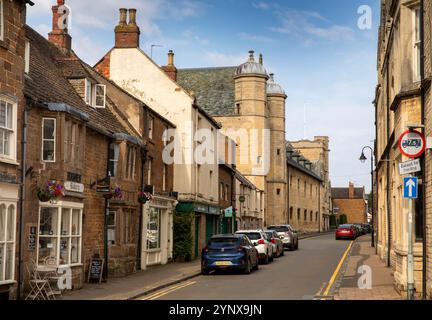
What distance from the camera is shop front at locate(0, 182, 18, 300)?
16.3m

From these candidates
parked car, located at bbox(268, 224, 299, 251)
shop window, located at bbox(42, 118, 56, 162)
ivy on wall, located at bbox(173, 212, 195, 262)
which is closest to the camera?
shop window, located at bbox(42, 118, 56, 162)

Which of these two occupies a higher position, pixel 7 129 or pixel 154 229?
pixel 7 129

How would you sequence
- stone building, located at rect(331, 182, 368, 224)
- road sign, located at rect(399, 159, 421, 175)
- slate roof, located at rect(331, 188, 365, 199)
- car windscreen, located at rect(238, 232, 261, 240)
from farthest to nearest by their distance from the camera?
slate roof, located at rect(331, 188, 365, 199) → stone building, located at rect(331, 182, 368, 224) → car windscreen, located at rect(238, 232, 261, 240) → road sign, located at rect(399, 159, 421, 175)

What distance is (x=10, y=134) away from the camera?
55.8 feet

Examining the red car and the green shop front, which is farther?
the red car

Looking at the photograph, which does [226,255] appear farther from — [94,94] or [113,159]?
[94,94]

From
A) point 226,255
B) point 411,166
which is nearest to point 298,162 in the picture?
point 226,255

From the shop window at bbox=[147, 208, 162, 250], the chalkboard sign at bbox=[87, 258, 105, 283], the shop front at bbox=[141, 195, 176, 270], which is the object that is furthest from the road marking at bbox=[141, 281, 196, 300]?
the shop window at bbox=[147, 208, 162, 250]

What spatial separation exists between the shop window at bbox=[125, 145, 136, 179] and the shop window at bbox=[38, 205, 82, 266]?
5.08 metres

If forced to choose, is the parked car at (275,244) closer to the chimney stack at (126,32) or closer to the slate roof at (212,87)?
the chimney stack at (126,32)

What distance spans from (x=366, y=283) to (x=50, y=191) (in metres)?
10.2

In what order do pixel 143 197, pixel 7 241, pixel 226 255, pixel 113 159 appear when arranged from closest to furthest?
pixel 7 241
pixel 113 159
pixel 226 255
pixel 143 197

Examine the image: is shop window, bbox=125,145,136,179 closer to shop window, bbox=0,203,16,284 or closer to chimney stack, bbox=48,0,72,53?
chimney stack, bbox=48,0,72,53
